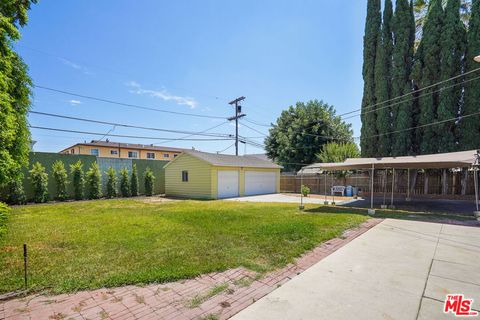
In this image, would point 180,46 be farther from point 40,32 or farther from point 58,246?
point 58,246

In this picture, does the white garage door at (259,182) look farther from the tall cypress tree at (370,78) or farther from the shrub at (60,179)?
the shrub at (60,179)

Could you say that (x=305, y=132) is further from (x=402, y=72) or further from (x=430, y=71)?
(x=430, y=71)

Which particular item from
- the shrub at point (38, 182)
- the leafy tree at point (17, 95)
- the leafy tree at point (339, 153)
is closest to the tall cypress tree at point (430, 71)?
the leafy tree at point (339, 153)

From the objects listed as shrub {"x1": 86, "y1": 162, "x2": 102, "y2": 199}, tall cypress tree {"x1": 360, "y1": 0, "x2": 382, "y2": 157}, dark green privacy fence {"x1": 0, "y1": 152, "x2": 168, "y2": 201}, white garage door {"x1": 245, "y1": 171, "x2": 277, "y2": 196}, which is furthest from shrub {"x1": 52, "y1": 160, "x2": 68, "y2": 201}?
tall cypress tree {"x1": 360, "y1": 0, "x2": 382, "y2": 157}

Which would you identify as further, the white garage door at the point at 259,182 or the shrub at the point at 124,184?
the white garage door at the point at 259,182

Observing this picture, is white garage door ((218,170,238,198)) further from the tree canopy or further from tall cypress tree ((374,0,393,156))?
tall cypress tree ((374,0,393,156))

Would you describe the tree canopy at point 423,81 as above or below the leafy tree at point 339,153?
above

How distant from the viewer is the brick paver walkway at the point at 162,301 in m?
2.56

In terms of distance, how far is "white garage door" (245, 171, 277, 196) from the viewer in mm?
18133

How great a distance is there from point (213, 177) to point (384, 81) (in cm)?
1374

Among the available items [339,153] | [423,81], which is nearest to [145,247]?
[339,153]

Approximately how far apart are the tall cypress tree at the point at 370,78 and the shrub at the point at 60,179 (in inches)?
781

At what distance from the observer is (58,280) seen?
10.9ft

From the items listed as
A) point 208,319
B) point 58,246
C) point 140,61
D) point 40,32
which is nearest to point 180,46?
point 140,61
